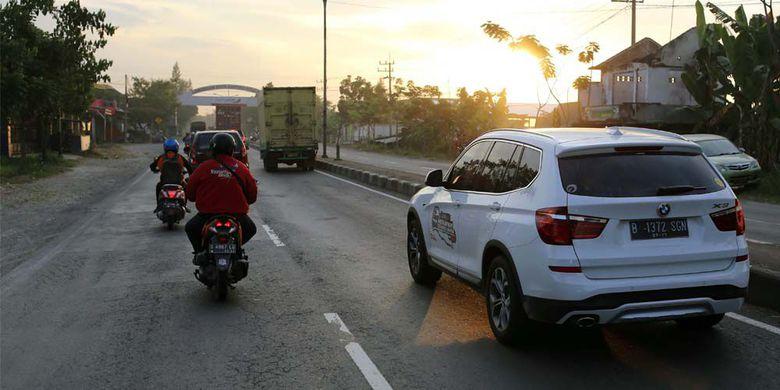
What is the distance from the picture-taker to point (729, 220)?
481 centimetres

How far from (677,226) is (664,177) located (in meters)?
0.36

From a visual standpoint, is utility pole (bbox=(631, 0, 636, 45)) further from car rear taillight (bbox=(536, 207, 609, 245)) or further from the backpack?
car rear taillight (bbox=(536, 207, 609, 245))

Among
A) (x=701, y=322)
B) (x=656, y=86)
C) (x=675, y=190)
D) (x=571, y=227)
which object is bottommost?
(x=701, y=322)

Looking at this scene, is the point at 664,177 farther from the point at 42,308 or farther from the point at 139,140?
the point at 139,140

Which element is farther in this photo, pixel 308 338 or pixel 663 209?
pixel 308 338

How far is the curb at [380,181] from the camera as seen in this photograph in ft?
62.4

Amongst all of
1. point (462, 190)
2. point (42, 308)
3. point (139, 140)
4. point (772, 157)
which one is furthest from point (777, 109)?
point (139, 140)

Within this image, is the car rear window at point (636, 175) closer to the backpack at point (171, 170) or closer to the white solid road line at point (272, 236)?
the white solid road line at point (272, 236)

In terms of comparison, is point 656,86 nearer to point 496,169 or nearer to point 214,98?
point 496,169

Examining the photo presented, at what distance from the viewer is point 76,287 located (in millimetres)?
7438

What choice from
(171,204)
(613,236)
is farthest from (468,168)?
(171,204)

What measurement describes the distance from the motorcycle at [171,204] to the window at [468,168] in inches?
250

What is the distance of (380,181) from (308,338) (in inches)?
658

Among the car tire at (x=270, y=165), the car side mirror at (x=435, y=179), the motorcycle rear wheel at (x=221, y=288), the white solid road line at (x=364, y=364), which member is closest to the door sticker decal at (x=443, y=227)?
the car side mirror at (x=435, y=179)
